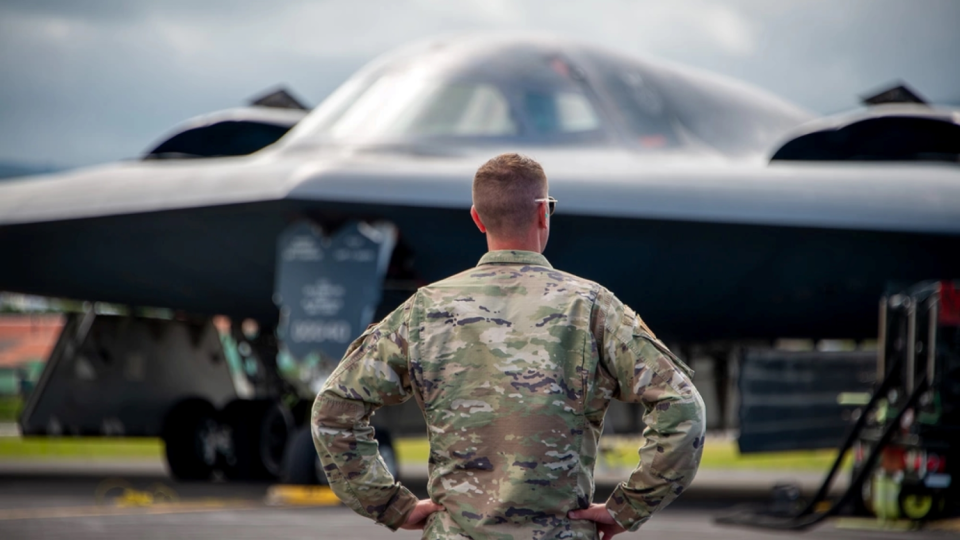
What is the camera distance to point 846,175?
11258mm

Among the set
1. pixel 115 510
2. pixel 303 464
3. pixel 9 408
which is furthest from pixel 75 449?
pixel 303 464

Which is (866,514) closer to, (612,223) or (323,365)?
(612,223)

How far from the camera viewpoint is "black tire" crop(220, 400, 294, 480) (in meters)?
14.9

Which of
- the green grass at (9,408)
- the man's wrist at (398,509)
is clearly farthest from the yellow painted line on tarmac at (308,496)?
the green grass at (9,408)

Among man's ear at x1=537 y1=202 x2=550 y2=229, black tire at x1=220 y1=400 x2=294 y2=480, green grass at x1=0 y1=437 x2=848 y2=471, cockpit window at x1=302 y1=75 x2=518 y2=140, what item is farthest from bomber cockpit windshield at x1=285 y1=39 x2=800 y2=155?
man's ear at x1=537 y1=202 x2=550 y2=229

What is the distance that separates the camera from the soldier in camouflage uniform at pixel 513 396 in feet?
8.73

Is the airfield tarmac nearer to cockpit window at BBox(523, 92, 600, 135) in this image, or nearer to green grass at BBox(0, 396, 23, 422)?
cockpit window at BBox(523, 92, 600, 135)

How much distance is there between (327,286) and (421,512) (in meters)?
7.69

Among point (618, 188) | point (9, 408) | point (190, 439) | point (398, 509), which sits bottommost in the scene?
point (9, 408)

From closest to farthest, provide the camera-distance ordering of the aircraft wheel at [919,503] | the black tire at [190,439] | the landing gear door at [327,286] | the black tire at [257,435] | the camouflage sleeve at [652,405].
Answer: the camouflage sleeve at [652,405] < the aircraft wheel at [919,503] < the landing gear door at [327,286] < the black tire at [257,435] < the black tire at [190,439]

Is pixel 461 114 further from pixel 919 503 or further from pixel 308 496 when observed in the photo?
pixel 919 503

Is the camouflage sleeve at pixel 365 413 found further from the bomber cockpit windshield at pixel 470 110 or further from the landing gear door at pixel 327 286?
the bomber cockpit windshield at pixel 470 110

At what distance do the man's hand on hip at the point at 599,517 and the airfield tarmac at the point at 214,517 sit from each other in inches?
237

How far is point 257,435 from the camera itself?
1507cm
